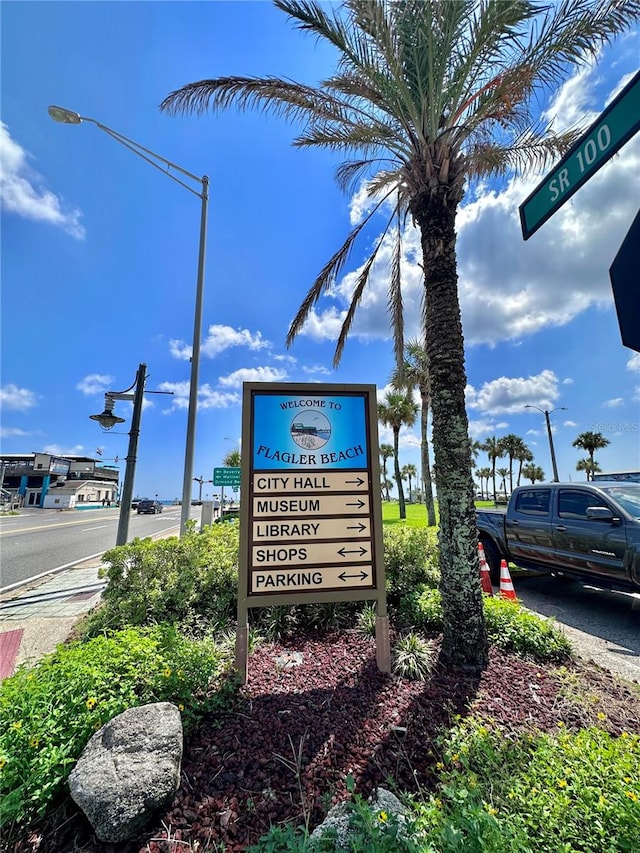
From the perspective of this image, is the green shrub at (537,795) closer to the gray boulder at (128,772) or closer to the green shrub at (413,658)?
the green shrub at (413,658)

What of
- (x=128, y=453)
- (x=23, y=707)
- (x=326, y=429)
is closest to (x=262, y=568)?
(x=326, y=429)

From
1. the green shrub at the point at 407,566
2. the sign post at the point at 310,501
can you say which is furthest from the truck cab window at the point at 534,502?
the sign post at the point at 310,501

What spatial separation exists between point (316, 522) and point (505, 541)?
557 centimetres

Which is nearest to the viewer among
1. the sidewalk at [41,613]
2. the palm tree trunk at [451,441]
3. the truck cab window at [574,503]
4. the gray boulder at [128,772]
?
the gray boulder at [128,772]

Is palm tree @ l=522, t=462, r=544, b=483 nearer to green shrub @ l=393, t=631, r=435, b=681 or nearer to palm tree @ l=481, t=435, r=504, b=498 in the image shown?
palm tree @ l=481, t=435, r=504, b=498

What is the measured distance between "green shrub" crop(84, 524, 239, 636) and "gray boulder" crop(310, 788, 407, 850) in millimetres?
2712

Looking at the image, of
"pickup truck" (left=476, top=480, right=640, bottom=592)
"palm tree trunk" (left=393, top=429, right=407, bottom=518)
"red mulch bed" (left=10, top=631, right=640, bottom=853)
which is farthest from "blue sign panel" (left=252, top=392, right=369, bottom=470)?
"palm tree trunk" (left=393, top=429, right=407, bottom=518)

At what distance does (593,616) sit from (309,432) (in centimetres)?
525

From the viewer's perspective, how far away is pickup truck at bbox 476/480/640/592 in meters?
5.56

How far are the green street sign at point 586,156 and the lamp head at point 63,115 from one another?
897 cm

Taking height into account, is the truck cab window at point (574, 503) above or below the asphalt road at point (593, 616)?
above

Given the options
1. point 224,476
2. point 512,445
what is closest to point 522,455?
point 512,445

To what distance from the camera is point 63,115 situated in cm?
727

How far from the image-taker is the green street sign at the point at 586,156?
1.71 m
